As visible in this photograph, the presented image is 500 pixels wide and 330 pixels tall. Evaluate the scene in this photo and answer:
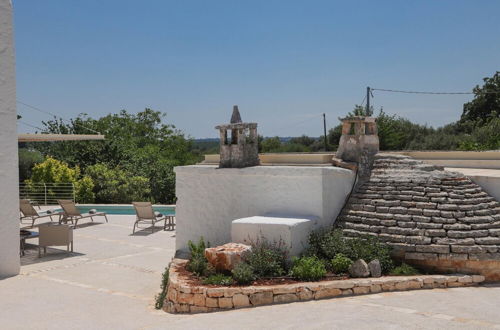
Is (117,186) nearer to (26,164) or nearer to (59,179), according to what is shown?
(59,179)

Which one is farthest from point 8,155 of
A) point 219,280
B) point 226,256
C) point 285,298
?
point 285,298

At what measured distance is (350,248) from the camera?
978 cm

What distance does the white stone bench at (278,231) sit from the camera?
9719mm

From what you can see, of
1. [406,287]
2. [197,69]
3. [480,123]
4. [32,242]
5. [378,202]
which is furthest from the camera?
[480,123]

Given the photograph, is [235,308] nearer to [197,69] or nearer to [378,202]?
[378,202]

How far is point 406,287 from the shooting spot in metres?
9.07

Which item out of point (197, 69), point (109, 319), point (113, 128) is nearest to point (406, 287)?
point (109, 319)

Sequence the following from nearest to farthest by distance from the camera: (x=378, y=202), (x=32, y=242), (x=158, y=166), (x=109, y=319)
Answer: (x=109, y=319), (x=378, y=202), (x=32, y=242), (x=158, y=166)

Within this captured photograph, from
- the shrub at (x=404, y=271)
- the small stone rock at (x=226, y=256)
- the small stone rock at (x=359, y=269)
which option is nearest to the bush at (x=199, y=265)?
the small stone rock at (x=226, y=256)

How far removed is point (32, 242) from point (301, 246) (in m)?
9.24

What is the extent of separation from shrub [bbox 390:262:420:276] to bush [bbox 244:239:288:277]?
2182 millimetres

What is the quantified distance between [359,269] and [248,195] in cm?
335

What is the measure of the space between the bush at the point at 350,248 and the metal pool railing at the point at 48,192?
1805 centimetres

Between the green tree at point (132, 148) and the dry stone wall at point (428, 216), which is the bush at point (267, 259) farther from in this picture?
the green tree at point (132, 148)
